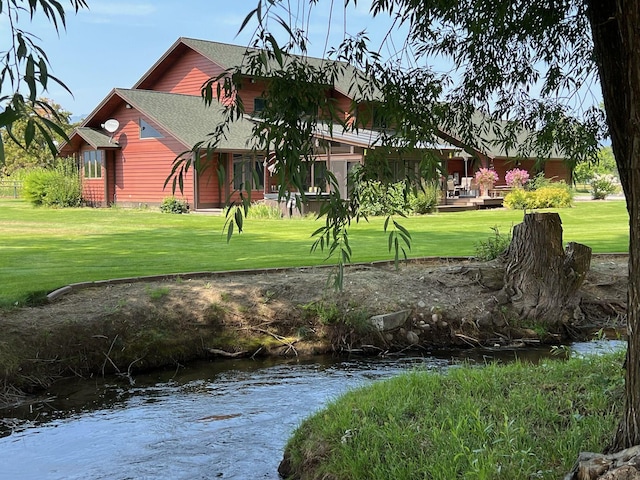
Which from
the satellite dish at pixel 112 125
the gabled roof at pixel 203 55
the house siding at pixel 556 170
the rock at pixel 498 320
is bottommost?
the rock at pixel 498 320

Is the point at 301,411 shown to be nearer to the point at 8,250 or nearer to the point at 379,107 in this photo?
the point at 379,107

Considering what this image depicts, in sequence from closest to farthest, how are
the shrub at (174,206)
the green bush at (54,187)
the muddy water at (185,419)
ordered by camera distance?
1. the muddy water at (185,419)
2. the shrub at (174,206)
3. the green bush at (54,187)

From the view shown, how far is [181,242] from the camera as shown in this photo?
1738 centimetres

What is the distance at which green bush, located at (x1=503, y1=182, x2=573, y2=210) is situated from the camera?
30.7 meters

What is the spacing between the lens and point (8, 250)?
1538 cm

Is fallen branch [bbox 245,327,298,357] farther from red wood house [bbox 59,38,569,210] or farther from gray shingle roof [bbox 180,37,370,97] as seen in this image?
gray shingle roof [bbox 180,37,370,97]

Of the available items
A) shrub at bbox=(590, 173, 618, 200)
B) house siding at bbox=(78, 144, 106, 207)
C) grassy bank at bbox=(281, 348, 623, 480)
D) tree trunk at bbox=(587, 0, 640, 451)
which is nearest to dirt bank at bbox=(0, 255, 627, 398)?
grassy bank at bbox=(281, 348, 623, 480)

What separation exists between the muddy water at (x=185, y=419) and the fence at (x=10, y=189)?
3967 cm

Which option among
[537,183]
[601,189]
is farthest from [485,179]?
[601,189]

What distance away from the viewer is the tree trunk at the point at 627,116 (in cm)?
364

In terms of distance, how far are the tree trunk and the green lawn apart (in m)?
7.53

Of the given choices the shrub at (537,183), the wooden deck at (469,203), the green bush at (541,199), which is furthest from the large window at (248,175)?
the shrub at (537,183)

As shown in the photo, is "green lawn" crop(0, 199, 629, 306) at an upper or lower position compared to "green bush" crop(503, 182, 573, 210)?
lower

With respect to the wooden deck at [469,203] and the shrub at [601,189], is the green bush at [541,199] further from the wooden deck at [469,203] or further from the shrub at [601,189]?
the shrub at [601,189]
